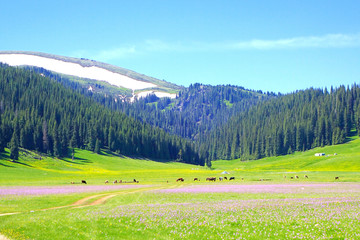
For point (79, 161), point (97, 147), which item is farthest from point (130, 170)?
point (97, 147)

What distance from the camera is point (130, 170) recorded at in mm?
136250

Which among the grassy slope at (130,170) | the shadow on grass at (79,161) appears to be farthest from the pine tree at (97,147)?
the shadow on grass at (79,161)

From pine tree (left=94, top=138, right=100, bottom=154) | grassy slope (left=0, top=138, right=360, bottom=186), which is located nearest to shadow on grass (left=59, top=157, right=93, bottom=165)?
grassy slope (left=0, top=138, right=360, bottom=186)

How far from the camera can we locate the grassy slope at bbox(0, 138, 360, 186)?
280 ft

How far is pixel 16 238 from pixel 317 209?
72.7ft

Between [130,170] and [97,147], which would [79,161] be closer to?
[130,170]

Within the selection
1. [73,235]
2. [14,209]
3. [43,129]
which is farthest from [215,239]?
[43,129]

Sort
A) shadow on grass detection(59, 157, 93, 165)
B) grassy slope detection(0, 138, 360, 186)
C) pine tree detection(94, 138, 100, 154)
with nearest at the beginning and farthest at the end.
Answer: grassy slope detection(0, 138, 360, 186) < shadow on grass detection(59, 157, 93, 165) < pine tree detection(94, 138, 100, 154)

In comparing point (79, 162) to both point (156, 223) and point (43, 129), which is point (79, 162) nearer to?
point (43, 129)

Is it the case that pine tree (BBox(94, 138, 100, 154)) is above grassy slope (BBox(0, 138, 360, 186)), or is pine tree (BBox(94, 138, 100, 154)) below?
above

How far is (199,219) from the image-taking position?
25.2 m

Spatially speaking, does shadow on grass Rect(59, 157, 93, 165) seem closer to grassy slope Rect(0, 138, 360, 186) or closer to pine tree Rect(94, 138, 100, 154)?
grassy slope Rect(0, 138, 360, 186)

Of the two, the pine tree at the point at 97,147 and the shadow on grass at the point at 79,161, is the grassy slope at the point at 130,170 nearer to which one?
the shadow on grass at the point at 79,161

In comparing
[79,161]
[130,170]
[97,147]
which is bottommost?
[130,170]
